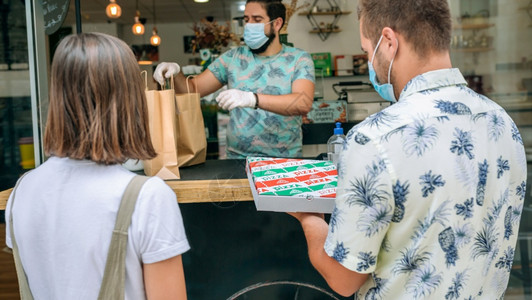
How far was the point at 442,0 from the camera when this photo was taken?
3.40ft

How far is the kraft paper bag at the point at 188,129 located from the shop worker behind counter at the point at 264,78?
0.51m

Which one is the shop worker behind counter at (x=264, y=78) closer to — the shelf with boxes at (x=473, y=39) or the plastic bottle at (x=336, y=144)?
the plastic bottle at (x=336, y=144)

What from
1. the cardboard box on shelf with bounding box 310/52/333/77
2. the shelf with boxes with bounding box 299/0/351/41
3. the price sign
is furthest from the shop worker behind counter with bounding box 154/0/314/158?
the cardboard box on shelf with bounding box 310/52/333/77

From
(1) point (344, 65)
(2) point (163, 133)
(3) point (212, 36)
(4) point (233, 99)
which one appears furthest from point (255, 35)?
(1) point (344, 65)

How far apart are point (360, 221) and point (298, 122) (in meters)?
1.73

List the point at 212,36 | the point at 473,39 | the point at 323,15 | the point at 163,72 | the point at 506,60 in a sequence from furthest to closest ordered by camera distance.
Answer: the point at 323,15 → the point at 212,36 → the point at 473,39 → the point at 506,60 → the point at 163,72

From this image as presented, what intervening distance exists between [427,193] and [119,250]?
1.93ft

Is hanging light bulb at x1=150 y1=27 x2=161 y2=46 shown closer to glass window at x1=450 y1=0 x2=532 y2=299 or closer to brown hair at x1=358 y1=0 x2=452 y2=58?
glass window at x1=450 y1=0 x2=532 y2=299

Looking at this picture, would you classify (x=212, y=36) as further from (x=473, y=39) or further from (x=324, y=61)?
(x=473, y=39)

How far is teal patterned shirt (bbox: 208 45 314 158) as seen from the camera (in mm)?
2574

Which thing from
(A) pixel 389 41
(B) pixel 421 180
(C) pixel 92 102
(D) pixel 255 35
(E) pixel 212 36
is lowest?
(B) pixel 421 180

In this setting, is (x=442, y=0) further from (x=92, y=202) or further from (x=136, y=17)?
(x=136, y=17)

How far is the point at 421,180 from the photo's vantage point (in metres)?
0.99

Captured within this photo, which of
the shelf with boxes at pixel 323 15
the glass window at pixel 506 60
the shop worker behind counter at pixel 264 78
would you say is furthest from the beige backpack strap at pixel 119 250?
the shelf with boxes at pixel 323 15
